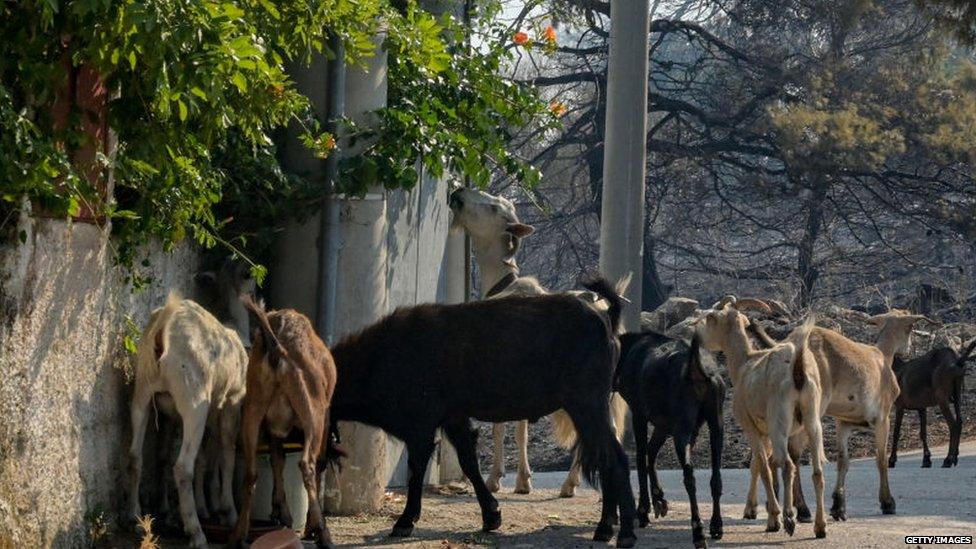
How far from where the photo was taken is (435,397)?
10.4 metres

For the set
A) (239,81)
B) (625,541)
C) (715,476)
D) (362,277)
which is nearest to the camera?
(239,81)

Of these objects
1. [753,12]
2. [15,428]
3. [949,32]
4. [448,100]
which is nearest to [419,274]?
[448,100]

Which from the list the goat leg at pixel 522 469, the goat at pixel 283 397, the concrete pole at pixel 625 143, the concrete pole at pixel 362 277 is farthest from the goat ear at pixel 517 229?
the goat at pixel 283 397

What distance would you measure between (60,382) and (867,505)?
719 centimetres

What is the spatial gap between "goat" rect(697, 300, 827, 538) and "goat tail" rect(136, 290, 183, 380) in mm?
3858

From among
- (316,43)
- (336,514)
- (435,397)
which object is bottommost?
(336,514)

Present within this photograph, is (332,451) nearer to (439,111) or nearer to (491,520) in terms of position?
(491,520)

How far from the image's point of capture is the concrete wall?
774 cm

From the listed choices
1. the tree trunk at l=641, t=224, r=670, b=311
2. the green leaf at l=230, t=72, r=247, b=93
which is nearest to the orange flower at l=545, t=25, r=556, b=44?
the green leaf at l=230, t=72, r=247, b=93

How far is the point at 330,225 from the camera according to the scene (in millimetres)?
11039

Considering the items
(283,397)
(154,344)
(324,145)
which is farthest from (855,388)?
(154,344)

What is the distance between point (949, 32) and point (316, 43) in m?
10.4

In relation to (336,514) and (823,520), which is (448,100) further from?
(823,520)

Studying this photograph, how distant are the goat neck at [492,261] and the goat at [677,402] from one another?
2771 millimetres
